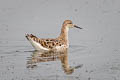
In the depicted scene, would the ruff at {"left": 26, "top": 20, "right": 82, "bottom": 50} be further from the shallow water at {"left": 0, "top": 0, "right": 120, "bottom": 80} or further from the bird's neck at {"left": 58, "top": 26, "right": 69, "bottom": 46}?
the shallow water at {"left": 0, "top": 0, "right": 120, "bottom": 80}

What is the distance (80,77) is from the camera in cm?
1244

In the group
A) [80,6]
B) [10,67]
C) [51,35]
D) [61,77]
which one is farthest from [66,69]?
[80,6]

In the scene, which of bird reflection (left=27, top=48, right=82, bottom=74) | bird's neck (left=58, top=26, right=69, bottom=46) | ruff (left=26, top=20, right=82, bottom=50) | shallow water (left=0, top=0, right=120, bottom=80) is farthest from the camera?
bird's neck (left=58, top=26, right=69, bottom=46)

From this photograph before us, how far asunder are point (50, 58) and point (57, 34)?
430 cm

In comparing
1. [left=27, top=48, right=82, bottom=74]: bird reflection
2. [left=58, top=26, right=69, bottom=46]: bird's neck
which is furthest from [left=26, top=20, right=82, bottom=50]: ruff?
[left=27, top=48, right=82, bottom=74]: bird reflection

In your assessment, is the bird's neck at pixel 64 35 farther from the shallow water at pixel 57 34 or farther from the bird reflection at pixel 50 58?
the bird reflection at pixel 50 58

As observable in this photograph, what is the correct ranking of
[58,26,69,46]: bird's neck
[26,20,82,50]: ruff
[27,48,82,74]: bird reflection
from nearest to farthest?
[27,48,82,74]: bird reflection < [26,20,82,50]: ruff < [58,26,69,46]: bird's neck

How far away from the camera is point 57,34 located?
1950 cm

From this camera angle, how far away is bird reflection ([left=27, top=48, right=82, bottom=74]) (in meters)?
13.7

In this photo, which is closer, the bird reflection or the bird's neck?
the bird reflection

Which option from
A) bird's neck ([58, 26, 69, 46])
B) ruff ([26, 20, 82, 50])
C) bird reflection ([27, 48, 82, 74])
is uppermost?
bird's neck ([58, 26, 69, 46])

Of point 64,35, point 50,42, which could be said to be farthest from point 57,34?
point 50,42

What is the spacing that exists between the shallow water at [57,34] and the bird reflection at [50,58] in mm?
32

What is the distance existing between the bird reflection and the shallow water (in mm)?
32
